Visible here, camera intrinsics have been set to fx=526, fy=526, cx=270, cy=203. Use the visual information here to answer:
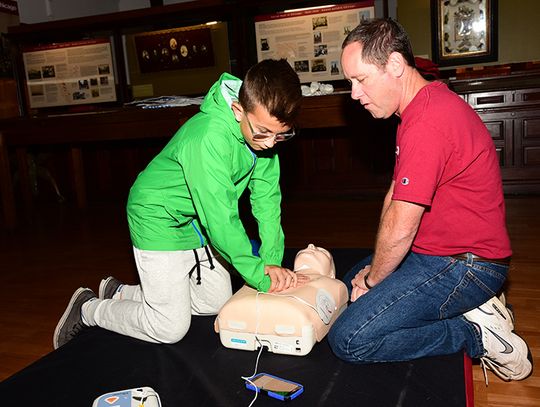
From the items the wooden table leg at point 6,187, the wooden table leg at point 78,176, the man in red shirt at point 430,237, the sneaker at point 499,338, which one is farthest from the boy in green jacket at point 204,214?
the wooden table leg at point 78,176

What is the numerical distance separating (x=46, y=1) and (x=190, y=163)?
4657 mm

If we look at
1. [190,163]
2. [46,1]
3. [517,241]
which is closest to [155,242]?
[190,163]

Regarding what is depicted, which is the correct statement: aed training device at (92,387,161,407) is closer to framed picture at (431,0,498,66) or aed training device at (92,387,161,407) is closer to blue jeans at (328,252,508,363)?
blue jeans at (328,252,508,363)

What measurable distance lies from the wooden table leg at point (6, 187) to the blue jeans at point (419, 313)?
10.9 ft

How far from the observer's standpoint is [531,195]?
385cm

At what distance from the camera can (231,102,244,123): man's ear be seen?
1.42m

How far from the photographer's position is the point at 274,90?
1327 millimetres

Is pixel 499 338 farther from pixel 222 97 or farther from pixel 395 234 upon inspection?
pixel 222 97

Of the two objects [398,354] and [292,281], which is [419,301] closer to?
[398,354]

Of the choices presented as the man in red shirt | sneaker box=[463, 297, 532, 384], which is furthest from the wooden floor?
the man in red shirt

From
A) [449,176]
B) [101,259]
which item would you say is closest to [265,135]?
[449,176]

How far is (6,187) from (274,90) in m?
3.29

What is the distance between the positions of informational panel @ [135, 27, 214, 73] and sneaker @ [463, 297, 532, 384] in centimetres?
353

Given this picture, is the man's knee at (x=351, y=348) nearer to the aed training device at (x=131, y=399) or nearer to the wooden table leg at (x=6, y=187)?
the aed training device at (x=131, y=399)
